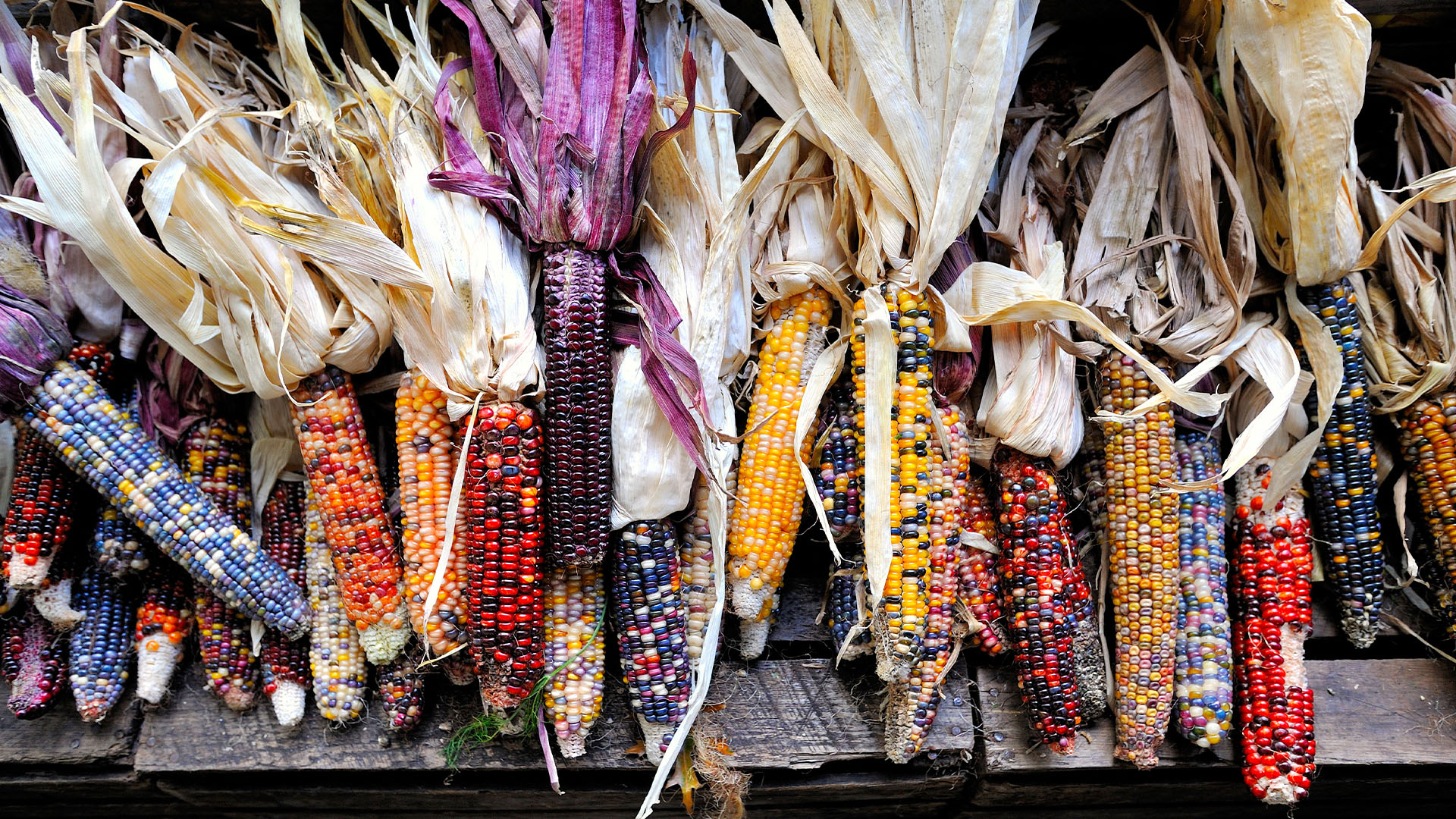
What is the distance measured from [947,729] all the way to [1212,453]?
3.46 ft

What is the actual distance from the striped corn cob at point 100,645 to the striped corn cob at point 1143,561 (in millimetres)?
2709

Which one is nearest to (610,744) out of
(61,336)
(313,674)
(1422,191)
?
(313,674)

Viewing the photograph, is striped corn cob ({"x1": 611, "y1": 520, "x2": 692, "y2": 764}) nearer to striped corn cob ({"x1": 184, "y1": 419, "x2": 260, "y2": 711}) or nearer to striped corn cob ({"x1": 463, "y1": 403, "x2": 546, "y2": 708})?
striped corn cob ({"x1": 463, "y1": 403, "x2": 546, "y2": 708})

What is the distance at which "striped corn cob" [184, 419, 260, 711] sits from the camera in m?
2.15

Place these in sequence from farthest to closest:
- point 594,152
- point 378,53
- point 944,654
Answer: point 378,53, point 944,654, point 594,152

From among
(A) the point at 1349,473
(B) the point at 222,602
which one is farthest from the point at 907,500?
(B) the point at 222,602

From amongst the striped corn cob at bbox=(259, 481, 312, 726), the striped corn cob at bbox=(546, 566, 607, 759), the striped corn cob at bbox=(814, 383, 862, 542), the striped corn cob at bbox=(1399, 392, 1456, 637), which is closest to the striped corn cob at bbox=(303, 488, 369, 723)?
the striped corn cob at bbox=(259, 481, 312, 726)

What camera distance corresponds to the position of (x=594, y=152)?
1.93 metres

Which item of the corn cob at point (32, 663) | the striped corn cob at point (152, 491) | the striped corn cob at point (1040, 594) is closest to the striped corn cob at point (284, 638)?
the striped corn cob at point (152, 491)

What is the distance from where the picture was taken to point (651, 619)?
193 centimetres

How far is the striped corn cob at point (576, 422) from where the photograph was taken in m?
1.84

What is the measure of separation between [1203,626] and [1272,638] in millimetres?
199

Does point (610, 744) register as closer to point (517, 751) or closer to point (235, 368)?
point (517, 751)

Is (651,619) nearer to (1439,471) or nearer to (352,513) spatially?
(352,513)
